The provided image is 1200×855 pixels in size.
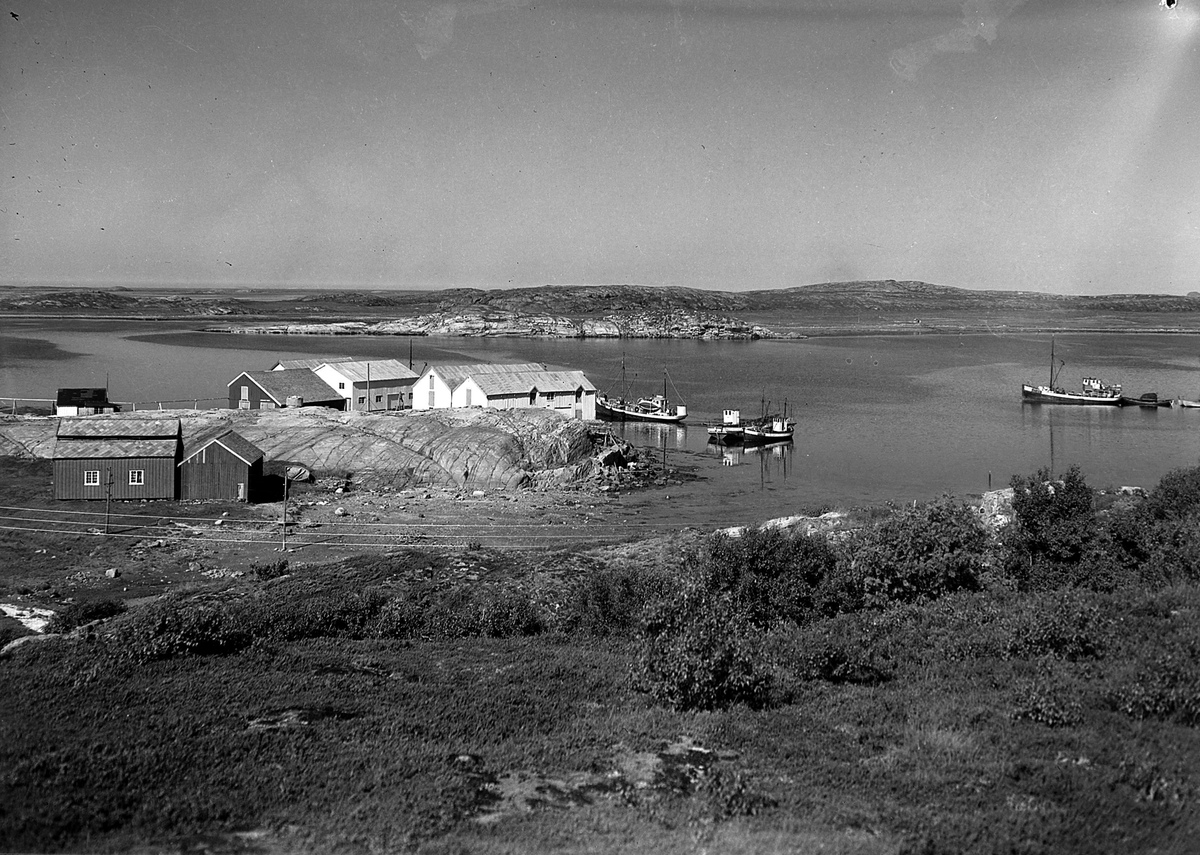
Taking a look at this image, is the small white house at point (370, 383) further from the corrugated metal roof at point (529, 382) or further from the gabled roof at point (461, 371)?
the corrugated metal roof at point (529, 382)

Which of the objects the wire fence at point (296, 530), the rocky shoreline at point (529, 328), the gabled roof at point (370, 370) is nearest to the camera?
the wire fence at point (296, 530)

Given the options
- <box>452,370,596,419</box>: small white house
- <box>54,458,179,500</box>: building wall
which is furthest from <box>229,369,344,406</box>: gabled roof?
<box>54,458,179,500</box>: building wall

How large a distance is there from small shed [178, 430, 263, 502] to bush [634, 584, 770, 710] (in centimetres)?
2209

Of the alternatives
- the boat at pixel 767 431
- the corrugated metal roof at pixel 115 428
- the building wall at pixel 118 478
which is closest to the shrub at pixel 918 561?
the building wall at pixel 118 478

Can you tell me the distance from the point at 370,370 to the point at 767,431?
2075cm

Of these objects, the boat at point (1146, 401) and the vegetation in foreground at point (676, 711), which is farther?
the boat at point (1146, 401)

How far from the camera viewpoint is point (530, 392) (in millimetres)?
45031

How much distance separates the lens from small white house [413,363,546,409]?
44031 mm

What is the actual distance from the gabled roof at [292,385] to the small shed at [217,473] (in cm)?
1259

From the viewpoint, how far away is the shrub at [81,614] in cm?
1579

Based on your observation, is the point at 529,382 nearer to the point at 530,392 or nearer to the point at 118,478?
the point at 530,392

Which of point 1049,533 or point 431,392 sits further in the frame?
point 431,392

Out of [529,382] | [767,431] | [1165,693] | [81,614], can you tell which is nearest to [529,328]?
[767,431]

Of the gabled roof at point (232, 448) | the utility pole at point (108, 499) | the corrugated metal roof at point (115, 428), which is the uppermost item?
the corrugated metal roof at point (115, 428)
